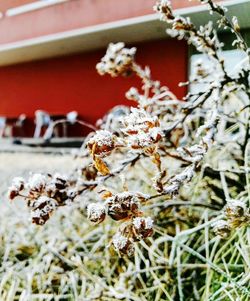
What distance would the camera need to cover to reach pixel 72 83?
27.3 ft

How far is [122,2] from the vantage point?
6535 millimetres

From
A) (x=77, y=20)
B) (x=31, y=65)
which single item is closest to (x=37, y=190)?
A: (x=77, y=20)

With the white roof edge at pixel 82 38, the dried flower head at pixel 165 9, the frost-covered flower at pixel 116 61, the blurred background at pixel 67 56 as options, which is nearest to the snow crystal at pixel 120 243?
the dried flower head at pixel 165 9

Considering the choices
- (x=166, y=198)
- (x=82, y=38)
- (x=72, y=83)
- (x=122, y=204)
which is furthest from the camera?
(x=72, y=83)

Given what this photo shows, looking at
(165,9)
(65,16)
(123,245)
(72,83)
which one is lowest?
(123,245)

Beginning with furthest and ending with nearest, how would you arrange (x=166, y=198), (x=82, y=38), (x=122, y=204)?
(x=82, y=38) → (x=166, y=198) → (x=122, y=204)

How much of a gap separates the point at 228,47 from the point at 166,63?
546 cm

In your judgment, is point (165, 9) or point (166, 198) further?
point (166, 198)

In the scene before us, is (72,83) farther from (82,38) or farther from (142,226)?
(142,226)

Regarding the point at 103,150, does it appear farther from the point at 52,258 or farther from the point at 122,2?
the point at 122,2

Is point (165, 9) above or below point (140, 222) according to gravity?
above

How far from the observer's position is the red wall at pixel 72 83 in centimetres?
680

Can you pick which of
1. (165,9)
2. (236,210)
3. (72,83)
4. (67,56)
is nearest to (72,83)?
(72,83)

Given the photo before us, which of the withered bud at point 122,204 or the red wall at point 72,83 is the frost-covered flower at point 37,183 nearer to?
the withered bud at point 122,204
